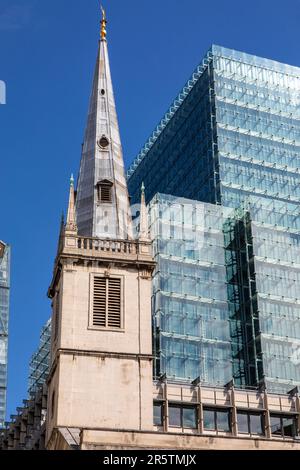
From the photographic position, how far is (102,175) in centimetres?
5841

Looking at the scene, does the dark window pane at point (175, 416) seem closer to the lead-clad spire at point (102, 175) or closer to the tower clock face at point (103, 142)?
the lead-clad spire at point (102, 175)

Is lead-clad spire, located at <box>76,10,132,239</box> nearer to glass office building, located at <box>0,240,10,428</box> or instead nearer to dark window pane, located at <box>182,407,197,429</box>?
dark window pane, located at <box>182,407,197,429</box>

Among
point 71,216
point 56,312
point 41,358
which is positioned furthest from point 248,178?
point 56,312

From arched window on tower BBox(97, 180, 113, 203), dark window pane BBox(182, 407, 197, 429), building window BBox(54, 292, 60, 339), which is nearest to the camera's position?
building window BBox(54, 292, 60, 339)

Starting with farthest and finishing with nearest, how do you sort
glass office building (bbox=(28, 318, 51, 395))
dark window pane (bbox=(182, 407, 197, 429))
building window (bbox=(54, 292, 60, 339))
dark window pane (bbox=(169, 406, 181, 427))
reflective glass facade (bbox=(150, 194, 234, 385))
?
1. glass office building (bbox=(28, 318, 51, 395))
2. reflective glass facade (bbox=(150, 194, 234, 385))
3. dark window pane (bbox=(182, 407, 197, 429))
4. dark window pane (bbox=(169, 406, 181, 427))
5. building window (bbox=(54, 292, 60, 339))

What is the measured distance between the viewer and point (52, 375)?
52.6 meters

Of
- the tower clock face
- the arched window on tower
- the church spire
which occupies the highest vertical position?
the tower clock face

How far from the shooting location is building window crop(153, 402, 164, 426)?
200 ft

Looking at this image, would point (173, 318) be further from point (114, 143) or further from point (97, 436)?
point (97, 436)

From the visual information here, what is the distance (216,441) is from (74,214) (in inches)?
603

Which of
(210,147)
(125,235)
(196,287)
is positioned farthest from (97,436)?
(210,147)

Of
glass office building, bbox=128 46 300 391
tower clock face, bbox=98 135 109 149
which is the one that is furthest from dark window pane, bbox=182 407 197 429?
tower clock face, bbox=98 135 109 149

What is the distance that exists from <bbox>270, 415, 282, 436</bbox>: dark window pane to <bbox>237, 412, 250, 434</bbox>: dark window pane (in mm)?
1690

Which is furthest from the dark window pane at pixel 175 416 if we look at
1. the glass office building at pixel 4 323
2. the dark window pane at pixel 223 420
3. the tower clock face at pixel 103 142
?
the glass office building at pixel 4 323
